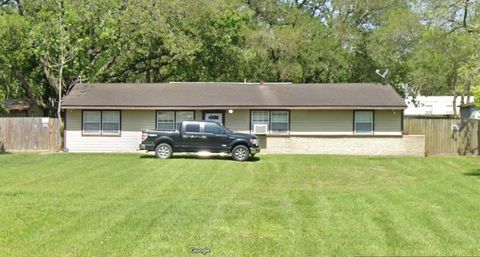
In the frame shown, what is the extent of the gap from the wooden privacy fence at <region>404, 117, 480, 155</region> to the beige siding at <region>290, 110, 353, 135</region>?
362cm

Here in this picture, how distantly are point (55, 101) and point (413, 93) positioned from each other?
90.8 feet

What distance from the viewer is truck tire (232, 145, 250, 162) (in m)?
22.8

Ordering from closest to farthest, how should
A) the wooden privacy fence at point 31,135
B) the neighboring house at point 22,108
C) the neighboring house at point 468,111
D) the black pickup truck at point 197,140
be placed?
the black pickup truck at point 197,140
the wooden privacy fence at point 31,135
the neighboring house at point 22,108
the neighboring house at point 468,111

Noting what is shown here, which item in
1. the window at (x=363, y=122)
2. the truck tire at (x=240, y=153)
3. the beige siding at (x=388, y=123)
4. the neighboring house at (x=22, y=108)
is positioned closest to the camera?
the truck tire at (x=240, y=153)

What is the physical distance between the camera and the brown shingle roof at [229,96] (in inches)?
1049

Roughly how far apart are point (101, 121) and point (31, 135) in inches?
143


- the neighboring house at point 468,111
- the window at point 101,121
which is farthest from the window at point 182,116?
the neighboring house at point 468,111

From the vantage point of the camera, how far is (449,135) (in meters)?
27.0

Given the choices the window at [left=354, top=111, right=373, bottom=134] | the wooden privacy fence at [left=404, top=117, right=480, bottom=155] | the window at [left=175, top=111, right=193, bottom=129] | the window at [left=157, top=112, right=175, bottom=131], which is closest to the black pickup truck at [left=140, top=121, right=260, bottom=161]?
the window at [left=175, top=111, right=193, bottom=129]

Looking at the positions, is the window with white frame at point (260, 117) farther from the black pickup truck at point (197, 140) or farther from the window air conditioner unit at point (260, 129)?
the black pickup truck at point (197, 140)

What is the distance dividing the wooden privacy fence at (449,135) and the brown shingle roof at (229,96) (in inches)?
76.9

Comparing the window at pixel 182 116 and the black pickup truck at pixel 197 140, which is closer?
the black pickup truck at pixel 197 140

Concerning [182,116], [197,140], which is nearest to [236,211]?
[197,140]

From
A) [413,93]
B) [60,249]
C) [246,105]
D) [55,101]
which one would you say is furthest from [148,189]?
[413,93]
